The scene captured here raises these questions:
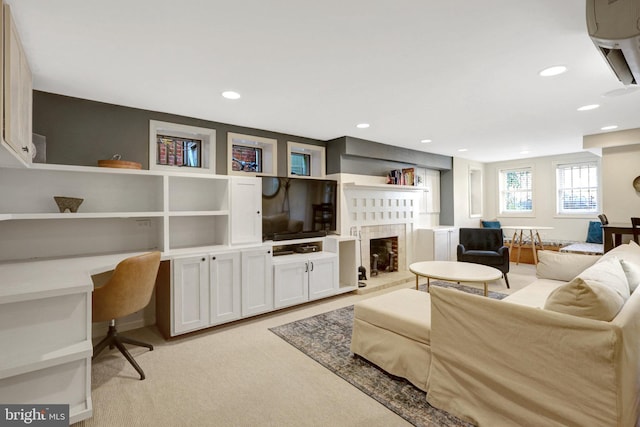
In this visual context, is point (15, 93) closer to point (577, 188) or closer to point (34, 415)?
point (34, 415)

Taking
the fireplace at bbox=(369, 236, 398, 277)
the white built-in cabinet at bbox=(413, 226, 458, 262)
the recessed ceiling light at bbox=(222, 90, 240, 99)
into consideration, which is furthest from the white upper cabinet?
the white built-in cabinet at bbox=(413, 226, 458, 262)

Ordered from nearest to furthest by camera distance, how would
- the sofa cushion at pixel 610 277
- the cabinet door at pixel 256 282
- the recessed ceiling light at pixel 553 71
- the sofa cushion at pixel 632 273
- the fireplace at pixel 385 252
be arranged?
1. the sofa cushion at pixel 610 277
2. the sofa cushion at pixel 632 273
3. the recessed ceiling light at pixel 553 71
4. the cabinet door at pixel 256 282
5. the fireplace at pixel 385 252

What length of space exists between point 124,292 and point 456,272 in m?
3.29

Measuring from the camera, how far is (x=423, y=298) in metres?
2.54

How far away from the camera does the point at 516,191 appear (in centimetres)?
701

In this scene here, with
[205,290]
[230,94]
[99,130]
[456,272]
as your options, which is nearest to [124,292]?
[205,290]

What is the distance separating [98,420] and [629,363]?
2883 mm

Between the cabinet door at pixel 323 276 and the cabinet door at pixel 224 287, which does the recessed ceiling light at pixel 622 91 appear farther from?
the cabinet door at pixel 224 287

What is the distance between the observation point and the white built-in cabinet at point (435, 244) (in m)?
5.54

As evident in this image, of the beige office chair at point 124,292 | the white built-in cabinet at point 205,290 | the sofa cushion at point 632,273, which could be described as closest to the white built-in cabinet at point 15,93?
the beige office chair at point 124,292

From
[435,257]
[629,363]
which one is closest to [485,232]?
[435,257]

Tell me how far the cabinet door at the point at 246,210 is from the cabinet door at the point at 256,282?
205 millimetres

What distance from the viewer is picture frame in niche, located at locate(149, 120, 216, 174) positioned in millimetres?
3222

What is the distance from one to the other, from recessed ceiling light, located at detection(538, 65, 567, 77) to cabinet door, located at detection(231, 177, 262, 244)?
286 centimetres
